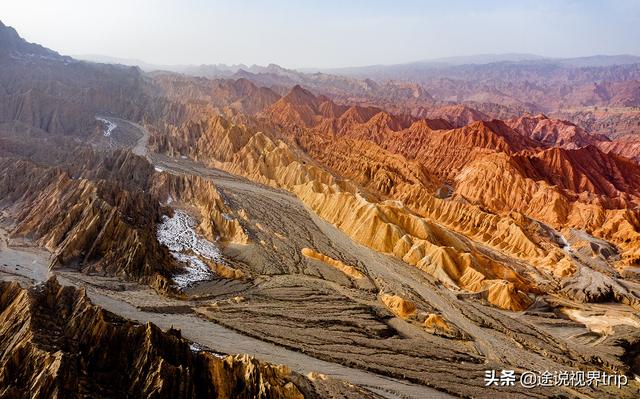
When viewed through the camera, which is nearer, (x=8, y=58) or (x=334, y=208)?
(x=334, y=208)

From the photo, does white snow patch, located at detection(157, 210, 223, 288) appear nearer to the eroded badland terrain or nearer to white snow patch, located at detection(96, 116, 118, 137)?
the eroded badland terrain

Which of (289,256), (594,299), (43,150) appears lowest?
(594,299)

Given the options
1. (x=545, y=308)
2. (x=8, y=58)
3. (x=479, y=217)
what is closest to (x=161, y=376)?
(x=545, y=308)

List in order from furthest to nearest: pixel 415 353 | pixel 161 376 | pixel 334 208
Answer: pixel 334 208, pixel 415 353, pixel 161 376

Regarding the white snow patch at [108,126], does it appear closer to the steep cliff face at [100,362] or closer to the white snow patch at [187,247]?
the white snow patch at [187,247]

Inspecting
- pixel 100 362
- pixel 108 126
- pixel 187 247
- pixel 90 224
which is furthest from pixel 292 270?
pixel 108 126

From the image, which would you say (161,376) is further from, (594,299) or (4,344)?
(594,299)

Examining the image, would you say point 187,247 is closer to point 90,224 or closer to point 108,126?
point 90,224

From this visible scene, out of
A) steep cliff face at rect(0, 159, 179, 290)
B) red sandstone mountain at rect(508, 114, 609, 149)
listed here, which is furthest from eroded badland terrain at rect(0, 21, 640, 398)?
red sandstone mountain at rect(508, 114, 609, 149)
